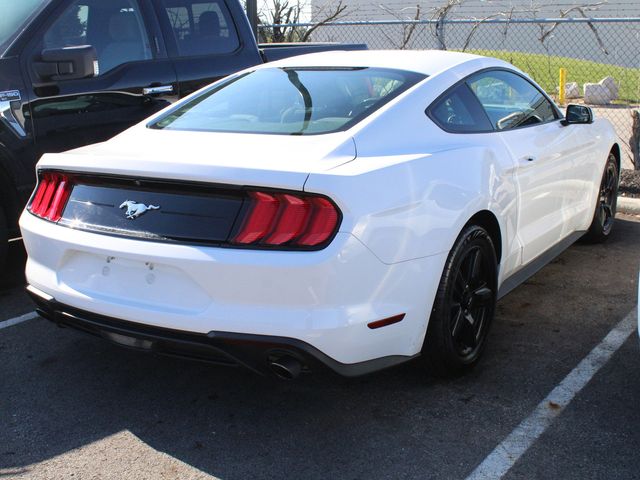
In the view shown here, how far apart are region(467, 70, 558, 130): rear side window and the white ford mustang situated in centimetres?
3

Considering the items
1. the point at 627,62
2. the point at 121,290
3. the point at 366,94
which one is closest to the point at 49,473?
the point at 121,290

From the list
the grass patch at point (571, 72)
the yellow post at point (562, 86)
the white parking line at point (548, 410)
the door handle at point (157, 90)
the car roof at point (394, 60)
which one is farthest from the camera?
the grass patch at point (571, 72)

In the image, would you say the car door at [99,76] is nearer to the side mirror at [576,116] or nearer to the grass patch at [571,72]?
the side mirror at [576,116]

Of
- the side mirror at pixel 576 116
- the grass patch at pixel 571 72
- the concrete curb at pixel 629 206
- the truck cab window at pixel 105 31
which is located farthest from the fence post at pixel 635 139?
the grass patch at pixel 571 72

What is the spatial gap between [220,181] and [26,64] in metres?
2.62

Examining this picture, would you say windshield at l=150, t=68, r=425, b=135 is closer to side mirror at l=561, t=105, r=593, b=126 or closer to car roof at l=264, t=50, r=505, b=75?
car roof at l=264, t=50, r=505, b=75

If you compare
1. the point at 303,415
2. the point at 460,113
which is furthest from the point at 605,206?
the point at 303,415

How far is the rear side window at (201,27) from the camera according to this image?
6016mm

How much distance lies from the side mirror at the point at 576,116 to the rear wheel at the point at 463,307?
1572 millimetres

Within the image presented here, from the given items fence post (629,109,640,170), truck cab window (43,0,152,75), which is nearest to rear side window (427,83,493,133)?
truck cab window (43,0,152,75)

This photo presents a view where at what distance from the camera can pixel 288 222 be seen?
301 centimetres

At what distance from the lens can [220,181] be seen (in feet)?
10.1

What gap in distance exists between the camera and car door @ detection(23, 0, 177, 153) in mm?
5113

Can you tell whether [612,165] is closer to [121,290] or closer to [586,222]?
[586,222]
